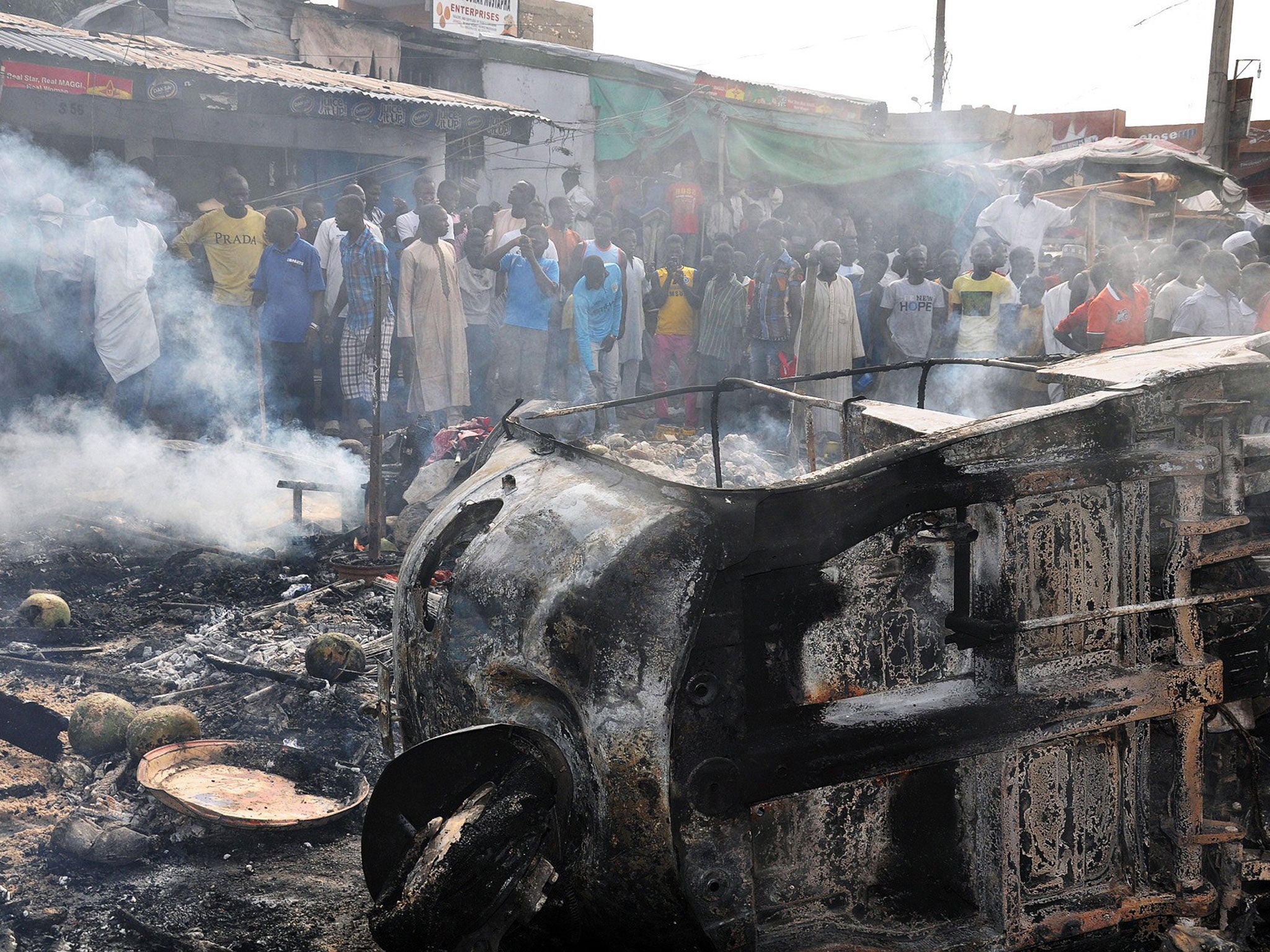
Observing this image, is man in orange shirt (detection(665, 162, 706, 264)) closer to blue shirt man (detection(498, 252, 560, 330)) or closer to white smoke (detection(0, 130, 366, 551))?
blue shirt man (detection(498, 252, 560, 330))

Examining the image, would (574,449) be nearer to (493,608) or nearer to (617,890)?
(493,608)

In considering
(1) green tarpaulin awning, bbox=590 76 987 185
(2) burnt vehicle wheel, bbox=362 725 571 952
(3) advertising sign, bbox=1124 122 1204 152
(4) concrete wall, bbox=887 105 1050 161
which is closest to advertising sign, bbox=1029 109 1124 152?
(3) advertising sign, bbox=1124 122 1204 152

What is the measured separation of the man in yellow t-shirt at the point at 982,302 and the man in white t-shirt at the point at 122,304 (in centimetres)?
852

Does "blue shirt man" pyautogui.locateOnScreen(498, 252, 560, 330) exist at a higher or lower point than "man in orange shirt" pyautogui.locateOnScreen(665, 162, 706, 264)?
lower

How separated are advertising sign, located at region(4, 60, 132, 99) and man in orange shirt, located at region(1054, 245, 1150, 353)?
10101 millimetres

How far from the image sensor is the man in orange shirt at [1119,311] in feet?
32.2

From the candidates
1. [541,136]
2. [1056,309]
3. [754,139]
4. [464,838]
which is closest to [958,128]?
[754,139]

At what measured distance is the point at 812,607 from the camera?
110 inches

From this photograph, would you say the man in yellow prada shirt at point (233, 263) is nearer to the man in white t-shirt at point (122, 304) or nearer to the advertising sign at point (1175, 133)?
the man in white t-shirt at point (122, 304)

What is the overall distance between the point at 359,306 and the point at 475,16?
34.4ft

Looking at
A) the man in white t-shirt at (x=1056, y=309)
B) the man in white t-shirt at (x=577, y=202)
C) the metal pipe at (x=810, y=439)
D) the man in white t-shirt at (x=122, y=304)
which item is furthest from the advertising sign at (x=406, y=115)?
the metal pipe at (x=810, y=439)

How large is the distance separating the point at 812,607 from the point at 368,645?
4.01 meters

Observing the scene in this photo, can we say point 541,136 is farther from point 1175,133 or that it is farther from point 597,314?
point 1175,133

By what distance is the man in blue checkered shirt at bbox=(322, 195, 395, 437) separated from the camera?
10.1 meters
